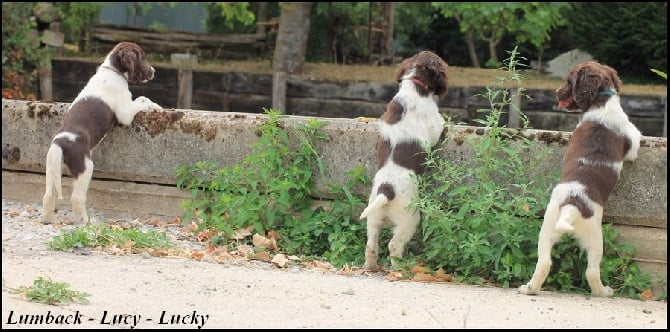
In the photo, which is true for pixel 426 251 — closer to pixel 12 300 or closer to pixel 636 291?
pixel 636 291

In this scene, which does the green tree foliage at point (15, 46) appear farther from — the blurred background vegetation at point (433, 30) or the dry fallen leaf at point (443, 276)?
the dry fallen leaf at point (443, 276)

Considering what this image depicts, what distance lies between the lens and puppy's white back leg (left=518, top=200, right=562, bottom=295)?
687 centimetres

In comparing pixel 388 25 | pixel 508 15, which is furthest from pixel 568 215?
pixel 388 25

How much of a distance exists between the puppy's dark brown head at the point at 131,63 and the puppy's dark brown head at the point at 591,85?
4.08m

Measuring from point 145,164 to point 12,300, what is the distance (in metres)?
4.01

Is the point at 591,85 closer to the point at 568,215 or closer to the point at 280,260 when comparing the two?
the point at 568,215

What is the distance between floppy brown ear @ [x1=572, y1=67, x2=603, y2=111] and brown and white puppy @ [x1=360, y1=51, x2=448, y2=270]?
1165mm

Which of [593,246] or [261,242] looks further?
[261,242]

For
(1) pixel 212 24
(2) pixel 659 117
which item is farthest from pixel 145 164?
(1) pixel 212 24

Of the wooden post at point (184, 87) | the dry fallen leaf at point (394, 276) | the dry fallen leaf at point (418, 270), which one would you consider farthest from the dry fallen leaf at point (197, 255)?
the wooden post at point (184, 87)

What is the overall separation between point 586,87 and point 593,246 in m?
1.14

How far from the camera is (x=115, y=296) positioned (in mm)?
5883

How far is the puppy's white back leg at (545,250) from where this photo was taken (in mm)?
6867

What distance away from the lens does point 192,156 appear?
9.23m
